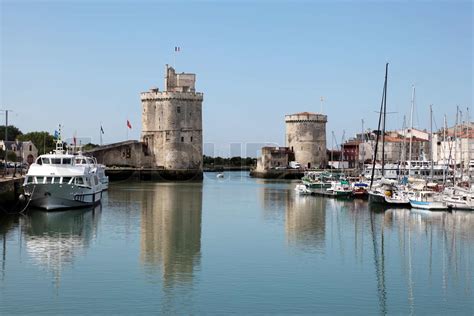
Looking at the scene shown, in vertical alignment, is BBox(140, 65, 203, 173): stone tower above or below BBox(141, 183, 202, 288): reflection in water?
above

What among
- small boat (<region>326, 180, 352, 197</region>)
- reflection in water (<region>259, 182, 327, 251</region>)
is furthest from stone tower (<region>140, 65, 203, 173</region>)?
small boat (<region>326, 180, 352, 197</region>)

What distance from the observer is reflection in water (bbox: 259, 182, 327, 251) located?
20.7 m

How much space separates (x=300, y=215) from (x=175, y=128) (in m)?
32.2

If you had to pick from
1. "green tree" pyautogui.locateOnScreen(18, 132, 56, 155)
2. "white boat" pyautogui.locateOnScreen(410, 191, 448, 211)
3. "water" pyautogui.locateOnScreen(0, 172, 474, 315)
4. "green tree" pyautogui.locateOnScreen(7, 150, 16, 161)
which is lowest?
"water" pyautogui.locateOnScreen(0, 172, 474, 315)

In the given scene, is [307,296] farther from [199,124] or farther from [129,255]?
[199,124]

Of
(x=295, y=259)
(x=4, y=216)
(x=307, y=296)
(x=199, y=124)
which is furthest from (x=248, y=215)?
(x=199, y=124)

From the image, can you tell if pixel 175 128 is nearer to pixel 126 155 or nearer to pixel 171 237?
pixel 126 155

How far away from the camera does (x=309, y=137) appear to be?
7119cm

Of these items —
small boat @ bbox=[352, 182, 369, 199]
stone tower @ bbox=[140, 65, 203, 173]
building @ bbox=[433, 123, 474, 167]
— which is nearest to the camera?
small boat @ bbox=[352, 182, 369, 199]

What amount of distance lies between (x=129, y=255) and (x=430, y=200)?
48.1 ft

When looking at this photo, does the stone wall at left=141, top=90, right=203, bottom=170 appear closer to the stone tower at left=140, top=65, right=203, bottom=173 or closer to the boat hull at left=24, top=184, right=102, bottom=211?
the stone tower at left=140, top=65, right=203, bottom=173

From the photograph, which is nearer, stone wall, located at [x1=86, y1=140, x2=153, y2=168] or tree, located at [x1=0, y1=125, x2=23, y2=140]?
stone wall, located at [x1=86, y1=140, x2=153, y2=168]

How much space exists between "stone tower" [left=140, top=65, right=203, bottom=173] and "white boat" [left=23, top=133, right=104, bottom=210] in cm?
3061

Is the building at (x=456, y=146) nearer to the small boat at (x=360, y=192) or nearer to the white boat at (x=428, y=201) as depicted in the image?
the small boat at (x=360, y=192)
